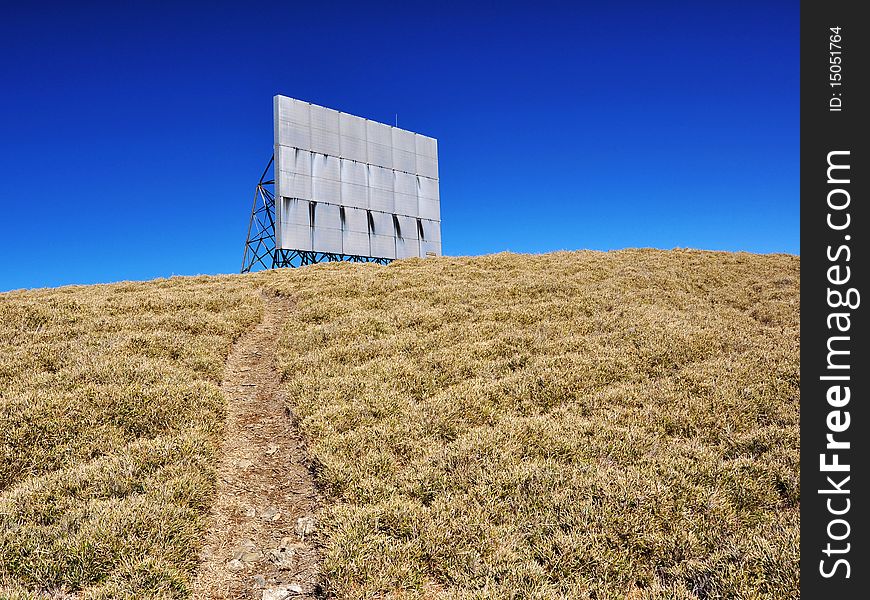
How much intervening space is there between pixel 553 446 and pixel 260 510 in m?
4.32

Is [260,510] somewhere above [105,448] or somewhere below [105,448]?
below

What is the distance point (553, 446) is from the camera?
23.9ft

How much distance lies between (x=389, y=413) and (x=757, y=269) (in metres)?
20.5

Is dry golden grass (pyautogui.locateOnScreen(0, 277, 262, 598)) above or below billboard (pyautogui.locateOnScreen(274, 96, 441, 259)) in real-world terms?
below

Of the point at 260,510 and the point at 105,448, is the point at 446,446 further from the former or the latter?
the point at 105,448

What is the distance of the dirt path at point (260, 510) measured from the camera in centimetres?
518

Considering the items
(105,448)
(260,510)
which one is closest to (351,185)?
(105,448)

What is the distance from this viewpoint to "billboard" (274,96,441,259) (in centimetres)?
3516

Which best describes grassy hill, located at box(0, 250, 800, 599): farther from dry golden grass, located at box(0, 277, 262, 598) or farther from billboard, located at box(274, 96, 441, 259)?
billboard, located at box(274, 96, 441, 259)

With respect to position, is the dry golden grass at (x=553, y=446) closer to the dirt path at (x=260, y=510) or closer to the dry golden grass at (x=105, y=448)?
the dirt path at (x=260, y=510)

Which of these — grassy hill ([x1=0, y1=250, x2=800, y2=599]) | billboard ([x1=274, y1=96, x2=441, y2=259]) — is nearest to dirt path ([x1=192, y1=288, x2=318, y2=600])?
grassy hill ([x1=0, y1=250, x2=800, y2=599])

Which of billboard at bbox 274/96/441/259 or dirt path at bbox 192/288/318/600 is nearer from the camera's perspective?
dirt path at bbox 192/288/318/600

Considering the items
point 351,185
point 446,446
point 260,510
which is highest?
point 351,185

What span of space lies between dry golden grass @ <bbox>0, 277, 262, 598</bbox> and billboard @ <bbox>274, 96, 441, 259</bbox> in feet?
77.5
